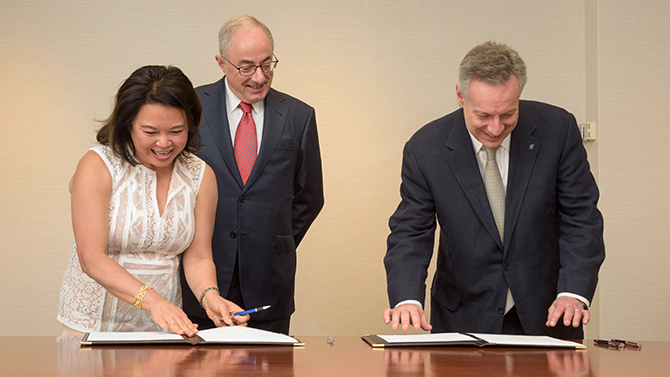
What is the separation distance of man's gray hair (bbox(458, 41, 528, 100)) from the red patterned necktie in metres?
1.02

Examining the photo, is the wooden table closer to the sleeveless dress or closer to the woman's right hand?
the woman's right hand

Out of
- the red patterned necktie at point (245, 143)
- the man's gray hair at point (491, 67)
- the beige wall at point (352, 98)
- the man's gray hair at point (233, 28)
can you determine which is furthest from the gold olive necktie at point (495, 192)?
the beige wall at point (352, 98)

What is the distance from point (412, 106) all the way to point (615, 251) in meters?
1.66

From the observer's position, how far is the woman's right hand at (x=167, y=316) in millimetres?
1869

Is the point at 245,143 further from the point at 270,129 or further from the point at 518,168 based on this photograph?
the point at 518,168

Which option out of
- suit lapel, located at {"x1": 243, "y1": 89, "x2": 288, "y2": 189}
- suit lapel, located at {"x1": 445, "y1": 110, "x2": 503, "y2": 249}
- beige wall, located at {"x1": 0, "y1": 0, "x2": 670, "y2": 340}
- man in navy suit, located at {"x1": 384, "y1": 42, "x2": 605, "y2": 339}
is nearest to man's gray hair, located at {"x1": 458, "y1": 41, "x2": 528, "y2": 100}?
man in navy suit, located at {"x1": 384, "y1": 42, "x2": 605, "y2": 339}

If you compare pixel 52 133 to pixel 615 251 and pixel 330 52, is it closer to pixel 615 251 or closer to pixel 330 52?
pixel 330 52

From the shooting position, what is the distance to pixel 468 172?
2.36m

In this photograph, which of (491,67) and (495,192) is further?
(495,192)

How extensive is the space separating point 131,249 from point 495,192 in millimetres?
1295

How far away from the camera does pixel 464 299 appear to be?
238cm

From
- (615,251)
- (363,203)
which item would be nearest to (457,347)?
(363,203)

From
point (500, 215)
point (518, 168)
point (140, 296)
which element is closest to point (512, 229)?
point (500, 215)

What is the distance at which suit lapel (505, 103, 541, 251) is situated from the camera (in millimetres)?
2297
